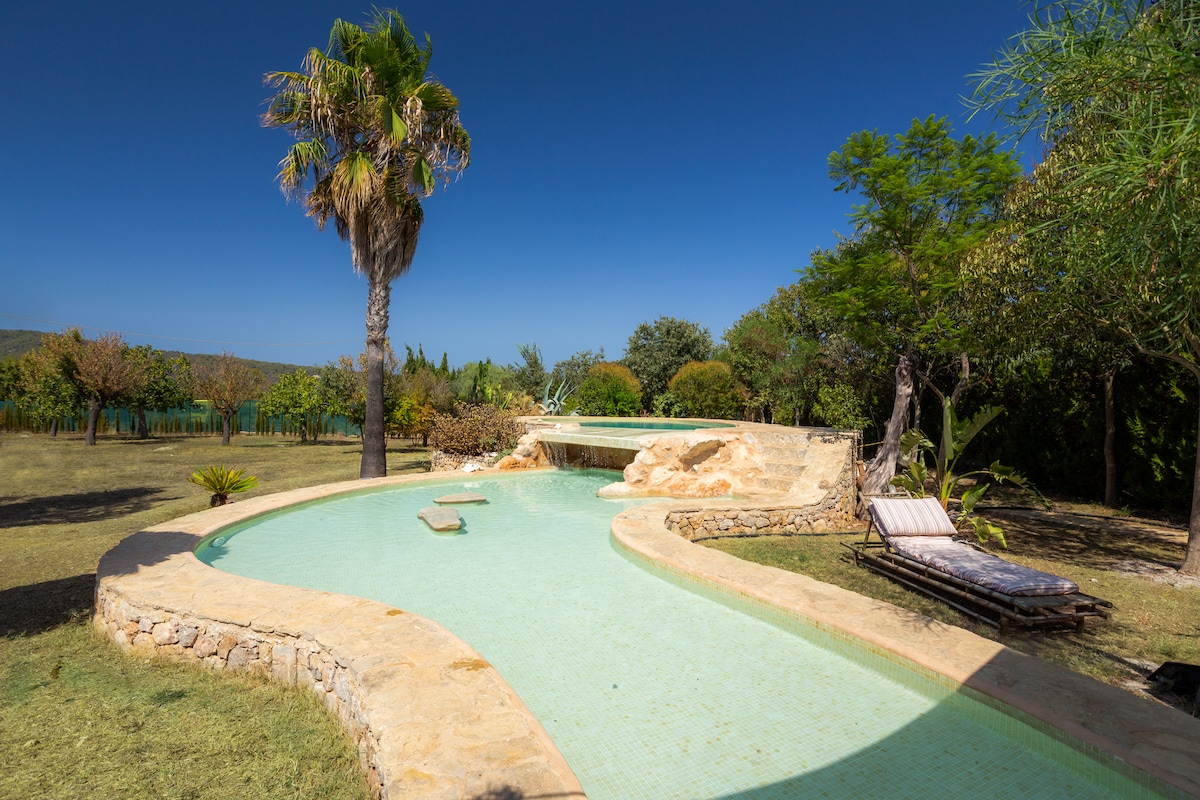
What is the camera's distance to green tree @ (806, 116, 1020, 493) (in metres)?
9.20

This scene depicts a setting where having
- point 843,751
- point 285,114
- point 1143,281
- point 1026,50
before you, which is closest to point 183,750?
point 843,751

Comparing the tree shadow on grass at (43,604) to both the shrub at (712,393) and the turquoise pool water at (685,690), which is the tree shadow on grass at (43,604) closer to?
the turquoise pool water at (685,690)

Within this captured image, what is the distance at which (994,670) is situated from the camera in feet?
11.2

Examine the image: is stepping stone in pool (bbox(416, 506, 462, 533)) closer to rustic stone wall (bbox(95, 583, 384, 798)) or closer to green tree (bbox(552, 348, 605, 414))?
rustic stone wall (bbox(95, 583, 384, 798))

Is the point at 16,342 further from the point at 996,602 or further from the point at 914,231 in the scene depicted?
the point at 996,602

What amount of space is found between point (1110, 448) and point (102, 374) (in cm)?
3329

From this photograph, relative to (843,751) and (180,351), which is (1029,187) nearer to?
(843,751)

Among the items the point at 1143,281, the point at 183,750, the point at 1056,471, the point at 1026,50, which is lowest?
the point at 183,750

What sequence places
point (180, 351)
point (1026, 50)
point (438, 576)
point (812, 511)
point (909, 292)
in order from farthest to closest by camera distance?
point (180, 351) < point (909, 292) < point (812, 511) < point (438, 576) < point (1026, 50)

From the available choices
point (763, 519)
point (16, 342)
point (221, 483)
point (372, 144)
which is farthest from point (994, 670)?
point (16, 342)

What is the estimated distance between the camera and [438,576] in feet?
19.9

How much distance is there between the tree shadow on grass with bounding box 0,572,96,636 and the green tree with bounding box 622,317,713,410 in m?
23.7

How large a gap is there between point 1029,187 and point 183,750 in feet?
34.4

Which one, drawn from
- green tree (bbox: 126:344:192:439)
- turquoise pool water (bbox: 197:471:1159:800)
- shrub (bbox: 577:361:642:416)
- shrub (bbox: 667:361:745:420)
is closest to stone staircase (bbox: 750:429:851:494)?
turquoise pool water (bbox: 197:471:1159:800)
